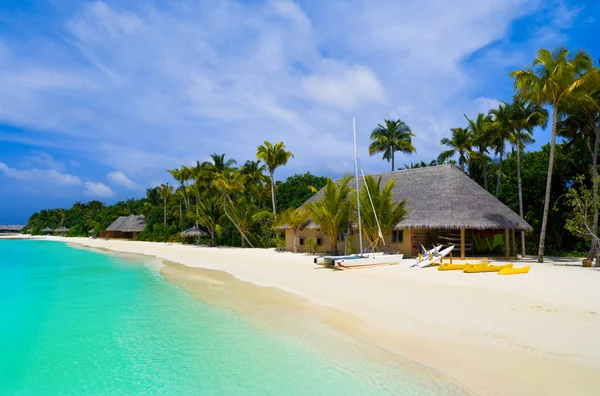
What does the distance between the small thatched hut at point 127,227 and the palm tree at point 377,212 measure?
36.7 meters

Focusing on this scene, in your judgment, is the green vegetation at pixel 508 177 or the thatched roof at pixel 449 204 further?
the thatched roof at pixel 449 204

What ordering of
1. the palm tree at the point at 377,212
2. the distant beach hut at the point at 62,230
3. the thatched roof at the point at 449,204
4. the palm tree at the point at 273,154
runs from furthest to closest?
the distant beach hut at the point at 62,230, the palm tree at the point at 273,154, the palm tree at the point at 377,212, the thatched roof at the point at 449,204

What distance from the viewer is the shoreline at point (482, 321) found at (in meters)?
5.01

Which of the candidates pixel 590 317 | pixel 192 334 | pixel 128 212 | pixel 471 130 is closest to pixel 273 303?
pixel 192 334

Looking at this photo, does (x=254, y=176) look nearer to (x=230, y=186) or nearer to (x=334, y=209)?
(x=230, y=186)

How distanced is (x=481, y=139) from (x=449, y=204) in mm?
7600

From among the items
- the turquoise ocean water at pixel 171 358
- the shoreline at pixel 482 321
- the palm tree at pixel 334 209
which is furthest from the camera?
the palm tree at pixel 334 209

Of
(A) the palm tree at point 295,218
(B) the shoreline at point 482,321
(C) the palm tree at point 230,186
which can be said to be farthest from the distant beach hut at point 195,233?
(B) the shoreline at point 482,321

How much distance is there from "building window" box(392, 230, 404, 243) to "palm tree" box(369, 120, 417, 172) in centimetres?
1273

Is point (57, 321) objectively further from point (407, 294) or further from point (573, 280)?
point (573, 280)

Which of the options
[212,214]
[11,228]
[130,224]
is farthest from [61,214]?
[212,214]

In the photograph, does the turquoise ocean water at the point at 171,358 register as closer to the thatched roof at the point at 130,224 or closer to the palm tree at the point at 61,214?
the thatched roof at the point at 130,224

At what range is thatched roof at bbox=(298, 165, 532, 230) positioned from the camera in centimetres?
1680

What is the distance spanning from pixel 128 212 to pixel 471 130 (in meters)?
46.7
